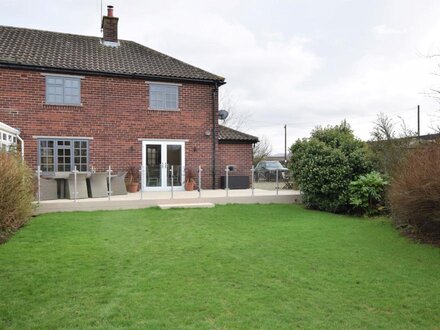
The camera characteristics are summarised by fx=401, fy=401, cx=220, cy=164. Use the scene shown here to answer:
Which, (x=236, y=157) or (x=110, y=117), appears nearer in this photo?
(x=110, y=117)

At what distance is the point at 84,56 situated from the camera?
16203 mm

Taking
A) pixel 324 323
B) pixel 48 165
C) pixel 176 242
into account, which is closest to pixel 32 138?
pixel 48 165

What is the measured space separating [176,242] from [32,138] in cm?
946

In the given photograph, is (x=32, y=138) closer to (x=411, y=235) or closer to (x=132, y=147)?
(x=132, y=147)

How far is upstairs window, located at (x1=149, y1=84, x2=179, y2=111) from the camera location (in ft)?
53.6

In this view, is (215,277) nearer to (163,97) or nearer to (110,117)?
(110,117)

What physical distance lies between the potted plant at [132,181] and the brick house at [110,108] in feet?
0.68

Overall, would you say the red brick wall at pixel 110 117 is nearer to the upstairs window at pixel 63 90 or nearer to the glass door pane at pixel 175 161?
the upstairs window at pixel 63 90

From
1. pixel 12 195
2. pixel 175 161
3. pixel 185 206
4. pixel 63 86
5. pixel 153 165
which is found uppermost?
pixel 63 86

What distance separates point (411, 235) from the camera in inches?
335

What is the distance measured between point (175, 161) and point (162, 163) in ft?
1.88

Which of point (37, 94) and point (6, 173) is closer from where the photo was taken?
point (6, 173)

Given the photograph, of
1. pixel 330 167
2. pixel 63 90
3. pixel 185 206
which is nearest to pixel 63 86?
pixel 63 90

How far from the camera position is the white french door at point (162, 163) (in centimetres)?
1603
